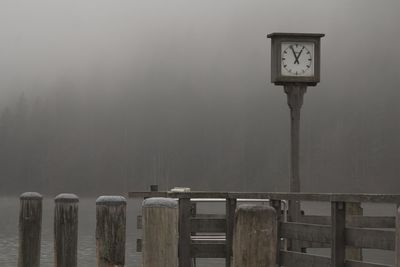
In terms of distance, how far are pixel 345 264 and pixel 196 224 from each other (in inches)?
137

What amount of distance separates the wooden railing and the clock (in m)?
2.81

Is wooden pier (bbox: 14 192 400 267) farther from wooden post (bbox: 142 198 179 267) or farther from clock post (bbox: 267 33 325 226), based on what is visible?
clock post (bbox: 267 33 325 226)

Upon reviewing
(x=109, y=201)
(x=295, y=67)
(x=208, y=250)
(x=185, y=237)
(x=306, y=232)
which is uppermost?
(x=295, y=67)

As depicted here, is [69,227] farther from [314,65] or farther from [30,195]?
[314,65]

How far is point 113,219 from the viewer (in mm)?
11102

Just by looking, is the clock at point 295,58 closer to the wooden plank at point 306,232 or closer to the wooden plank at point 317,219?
the wooden plank at point 317,219

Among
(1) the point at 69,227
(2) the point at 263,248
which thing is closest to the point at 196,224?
(1) the point at 69,227

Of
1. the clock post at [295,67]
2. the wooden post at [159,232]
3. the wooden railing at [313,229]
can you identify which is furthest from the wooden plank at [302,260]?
the wooden post at [159,232]

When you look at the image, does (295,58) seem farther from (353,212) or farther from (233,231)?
(233,231)

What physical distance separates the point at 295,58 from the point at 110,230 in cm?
610

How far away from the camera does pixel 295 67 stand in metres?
15.6

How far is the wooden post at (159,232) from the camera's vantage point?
8.49m

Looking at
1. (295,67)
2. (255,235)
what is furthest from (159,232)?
(295,67)

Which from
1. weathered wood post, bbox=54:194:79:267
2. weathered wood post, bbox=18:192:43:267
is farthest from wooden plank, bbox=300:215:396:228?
weathered wood post, bbox=18:192:43:267
